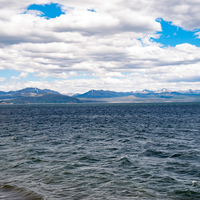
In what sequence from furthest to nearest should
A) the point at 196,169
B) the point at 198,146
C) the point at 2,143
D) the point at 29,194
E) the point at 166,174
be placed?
the point at 2,143
the point at 198,146
the point at 196,169
the point at 166,174
the point at 29,194

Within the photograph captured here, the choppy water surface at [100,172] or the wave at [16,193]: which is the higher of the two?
the wave at [16,193]

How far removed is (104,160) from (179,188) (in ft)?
35.3

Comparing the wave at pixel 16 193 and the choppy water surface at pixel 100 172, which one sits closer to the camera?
the wave at pixel 16 193

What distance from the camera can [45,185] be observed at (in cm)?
1994

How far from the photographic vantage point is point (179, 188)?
19.2 m

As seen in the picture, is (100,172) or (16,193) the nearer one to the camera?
(16,193)

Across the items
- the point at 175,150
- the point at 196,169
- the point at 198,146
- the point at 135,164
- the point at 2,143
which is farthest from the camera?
the point at 2,143

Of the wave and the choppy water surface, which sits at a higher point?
the wave

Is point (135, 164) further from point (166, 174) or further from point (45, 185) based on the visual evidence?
point (45, 185)

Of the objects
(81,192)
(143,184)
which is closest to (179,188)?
(143,184)

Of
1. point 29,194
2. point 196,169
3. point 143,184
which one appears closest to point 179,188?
point 143,184

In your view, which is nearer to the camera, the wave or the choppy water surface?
the wave

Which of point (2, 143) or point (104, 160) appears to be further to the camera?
point (2, 143)

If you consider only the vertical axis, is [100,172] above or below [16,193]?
below
